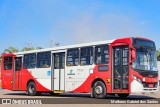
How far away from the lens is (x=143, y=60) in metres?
16.7

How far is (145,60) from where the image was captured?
16.8 m

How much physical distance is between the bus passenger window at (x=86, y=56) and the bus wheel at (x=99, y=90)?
1.24 m

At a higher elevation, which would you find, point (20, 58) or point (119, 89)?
point (20, 58)

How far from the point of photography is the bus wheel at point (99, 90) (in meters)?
17.3

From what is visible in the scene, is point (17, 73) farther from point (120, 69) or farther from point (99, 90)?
point (120, 69)

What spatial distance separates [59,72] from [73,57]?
5.28 feet

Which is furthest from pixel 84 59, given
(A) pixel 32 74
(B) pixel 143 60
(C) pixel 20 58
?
(C) pixel 20 58

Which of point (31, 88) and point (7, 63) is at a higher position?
point (7, 63)

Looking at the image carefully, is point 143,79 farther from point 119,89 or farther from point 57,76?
point 57,76

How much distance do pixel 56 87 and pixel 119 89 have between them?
5217 millimetres

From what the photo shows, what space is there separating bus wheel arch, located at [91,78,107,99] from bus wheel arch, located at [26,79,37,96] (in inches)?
222

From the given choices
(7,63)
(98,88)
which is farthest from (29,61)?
(98,88)

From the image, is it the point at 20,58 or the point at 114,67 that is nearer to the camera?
the point at 114,67

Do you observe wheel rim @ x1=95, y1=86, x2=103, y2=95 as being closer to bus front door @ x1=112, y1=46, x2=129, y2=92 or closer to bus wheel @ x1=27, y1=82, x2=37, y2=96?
bus front door @ x1=112, y1=46, x2=129, y2=92
